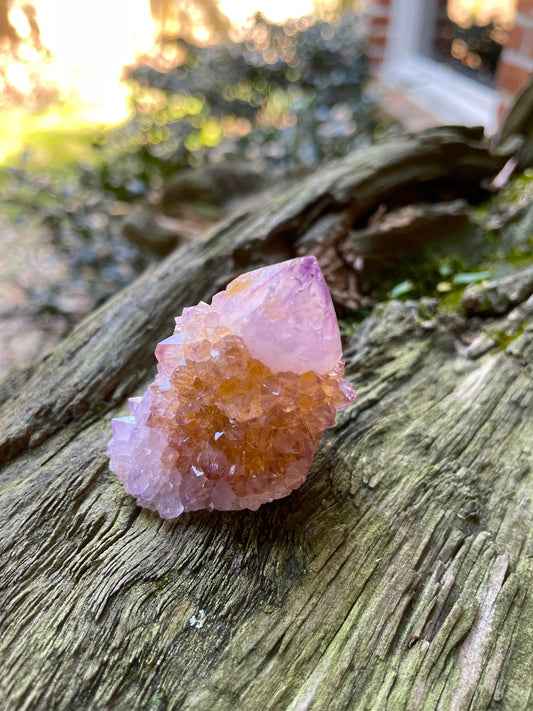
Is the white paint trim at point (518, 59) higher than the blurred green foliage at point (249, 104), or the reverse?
the white paint trim at point (518, 59)

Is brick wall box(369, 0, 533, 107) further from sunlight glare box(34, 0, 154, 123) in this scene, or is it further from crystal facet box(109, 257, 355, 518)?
sunlight glare box(34, 0, 154, 123)

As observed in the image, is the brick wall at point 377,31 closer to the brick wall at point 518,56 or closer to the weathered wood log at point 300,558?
the brick wall at point 518,56

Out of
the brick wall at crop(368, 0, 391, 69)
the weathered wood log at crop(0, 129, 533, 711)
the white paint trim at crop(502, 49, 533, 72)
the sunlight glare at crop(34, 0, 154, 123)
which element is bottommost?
the sunlight glare at crop(34, 0, 154, 123)

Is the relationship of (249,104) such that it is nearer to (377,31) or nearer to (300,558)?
(377,31)

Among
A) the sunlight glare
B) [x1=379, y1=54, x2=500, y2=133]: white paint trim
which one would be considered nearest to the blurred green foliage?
[x1=379, y1=54, x2=500, y2=133]: white paint trim

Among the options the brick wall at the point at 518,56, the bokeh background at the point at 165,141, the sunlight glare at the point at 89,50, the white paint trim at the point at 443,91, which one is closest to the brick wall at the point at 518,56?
the brick wall at the point at 518,56
